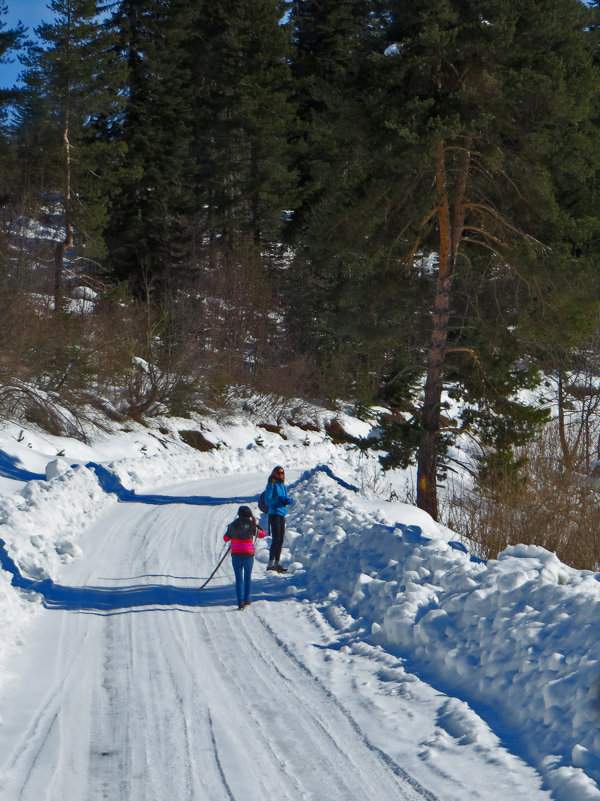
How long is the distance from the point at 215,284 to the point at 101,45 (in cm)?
1253

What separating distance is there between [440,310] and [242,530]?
8.07 metres

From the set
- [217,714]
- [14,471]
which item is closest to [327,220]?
[14,471]

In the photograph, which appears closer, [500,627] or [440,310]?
[500,627]

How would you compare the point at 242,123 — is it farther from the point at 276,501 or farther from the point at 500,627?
the point at 500,627

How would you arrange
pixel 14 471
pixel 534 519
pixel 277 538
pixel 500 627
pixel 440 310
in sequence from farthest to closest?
pixel 14 471 < pixel 440 310 < pixel 534 519 < pixel 277 538 < pixel 500 627

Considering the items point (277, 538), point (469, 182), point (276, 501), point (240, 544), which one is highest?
point (469, 182)

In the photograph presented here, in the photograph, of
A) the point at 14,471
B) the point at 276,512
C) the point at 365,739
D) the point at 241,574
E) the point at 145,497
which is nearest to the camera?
the point at 365,739

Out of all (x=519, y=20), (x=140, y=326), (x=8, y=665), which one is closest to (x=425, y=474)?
(x=519, y=20)

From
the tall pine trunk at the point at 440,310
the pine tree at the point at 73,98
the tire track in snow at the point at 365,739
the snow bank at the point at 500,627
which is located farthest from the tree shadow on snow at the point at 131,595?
the pine tree at the point at 73,98

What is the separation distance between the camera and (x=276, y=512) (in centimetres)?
1102

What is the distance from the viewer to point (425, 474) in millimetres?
15938

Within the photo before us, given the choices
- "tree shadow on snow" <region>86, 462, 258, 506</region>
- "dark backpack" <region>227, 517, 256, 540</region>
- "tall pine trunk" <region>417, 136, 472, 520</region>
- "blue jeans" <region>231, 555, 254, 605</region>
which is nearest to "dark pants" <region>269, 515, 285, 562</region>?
"dark backpack" <region>227, 517, 256, 540</region>

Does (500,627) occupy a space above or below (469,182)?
below

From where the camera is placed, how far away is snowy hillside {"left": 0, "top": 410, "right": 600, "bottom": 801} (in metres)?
4.75
